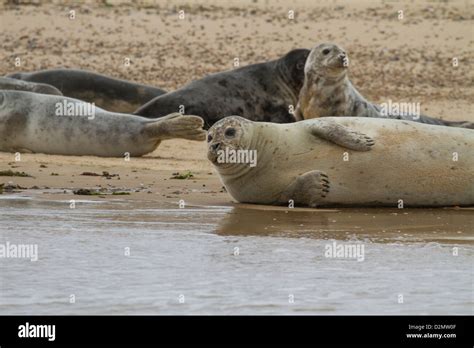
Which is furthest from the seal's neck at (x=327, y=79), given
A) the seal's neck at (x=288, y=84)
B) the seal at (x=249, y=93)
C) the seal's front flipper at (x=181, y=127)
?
the seal's neck at (x=288, y=84)

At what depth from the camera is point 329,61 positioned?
1133 centimetres

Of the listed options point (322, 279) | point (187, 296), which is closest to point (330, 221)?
point (322, 279)

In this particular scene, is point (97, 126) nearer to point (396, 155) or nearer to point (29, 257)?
point (396, 155)

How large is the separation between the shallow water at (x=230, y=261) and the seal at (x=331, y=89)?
2.99 m

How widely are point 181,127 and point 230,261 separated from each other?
430cm

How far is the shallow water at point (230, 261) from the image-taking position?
5.89 metres

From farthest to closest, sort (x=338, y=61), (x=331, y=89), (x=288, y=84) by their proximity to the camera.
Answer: (x=288, y=84)
(x=331, y=89)
(x=338, y=61)

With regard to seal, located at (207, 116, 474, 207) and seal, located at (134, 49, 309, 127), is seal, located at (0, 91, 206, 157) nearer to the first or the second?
seal, located at (134, 49, 309, 127)

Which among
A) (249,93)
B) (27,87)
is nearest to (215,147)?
(27,87)

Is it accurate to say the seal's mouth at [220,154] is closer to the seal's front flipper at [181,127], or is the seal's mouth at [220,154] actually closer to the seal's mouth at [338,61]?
the seal's front flipper at [181,127]

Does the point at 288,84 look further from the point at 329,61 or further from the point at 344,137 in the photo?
the point at 344,137

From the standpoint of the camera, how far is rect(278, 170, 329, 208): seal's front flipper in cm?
840

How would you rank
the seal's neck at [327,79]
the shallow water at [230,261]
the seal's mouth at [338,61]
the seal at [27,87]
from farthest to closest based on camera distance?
the seal at [27,87]
the seal's neck at [327,79]
the seal's mouth at [338,61]
the shallow water at [230,261]

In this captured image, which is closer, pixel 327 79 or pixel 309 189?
pixel 309 189
